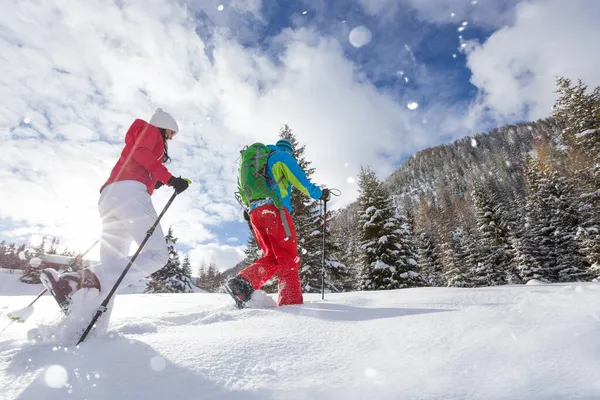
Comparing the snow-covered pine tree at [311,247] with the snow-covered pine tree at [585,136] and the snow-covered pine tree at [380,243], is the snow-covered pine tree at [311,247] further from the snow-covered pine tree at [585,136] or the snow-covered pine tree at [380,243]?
the snow-covered pine tree at [585,136]

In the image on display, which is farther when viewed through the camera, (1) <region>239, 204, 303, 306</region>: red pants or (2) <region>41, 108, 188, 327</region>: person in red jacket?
(1) <region>239, 204, 303, 306</region>: red pants

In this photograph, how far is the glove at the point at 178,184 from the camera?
322 centimetres

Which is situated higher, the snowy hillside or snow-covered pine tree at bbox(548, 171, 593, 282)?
snow-covered pine tree at bbox(548, 171, 593, 282)

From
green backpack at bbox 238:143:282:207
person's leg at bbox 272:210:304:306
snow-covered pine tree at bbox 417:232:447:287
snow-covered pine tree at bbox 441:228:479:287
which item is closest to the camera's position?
person's leg at bbox 272:210:304:306

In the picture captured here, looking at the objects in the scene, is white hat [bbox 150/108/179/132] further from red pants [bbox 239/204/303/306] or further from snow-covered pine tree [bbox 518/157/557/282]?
snow-covered pine tree [bbox 518/157/557/282]

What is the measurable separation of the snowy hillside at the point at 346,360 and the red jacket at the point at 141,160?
1509 mm

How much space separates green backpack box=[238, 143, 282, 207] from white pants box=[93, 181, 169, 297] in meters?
1.37

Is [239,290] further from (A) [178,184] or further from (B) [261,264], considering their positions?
(A) [178,184]

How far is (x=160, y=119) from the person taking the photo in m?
3.51

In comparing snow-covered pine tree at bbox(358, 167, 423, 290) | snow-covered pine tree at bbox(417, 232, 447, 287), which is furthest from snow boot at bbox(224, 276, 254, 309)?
snow-covered pine tree at bbox(417, 232, 447, 287)

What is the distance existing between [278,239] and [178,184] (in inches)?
56.4

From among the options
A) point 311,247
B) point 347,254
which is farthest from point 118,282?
point 347,254

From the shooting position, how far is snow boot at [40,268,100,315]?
2436 millimetres

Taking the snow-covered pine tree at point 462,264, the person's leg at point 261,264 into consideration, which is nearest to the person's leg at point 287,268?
the person's leg at point 261,264
